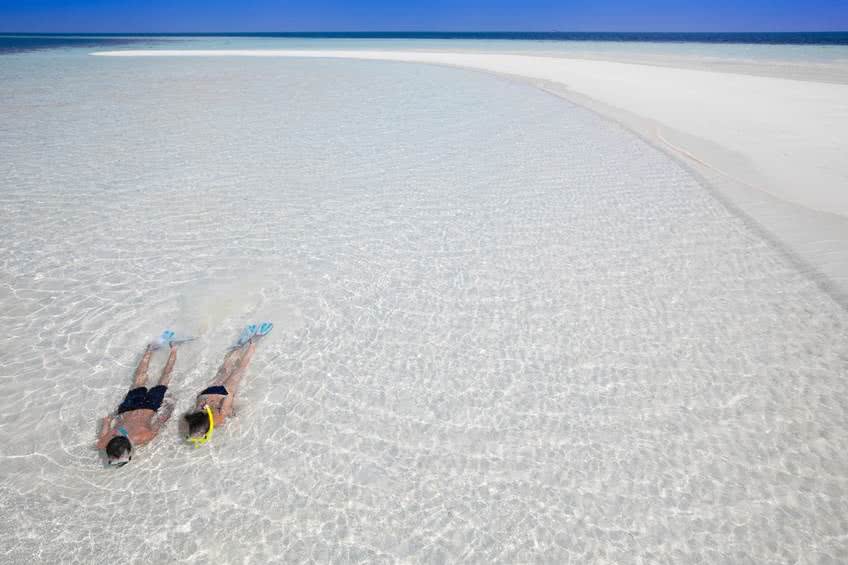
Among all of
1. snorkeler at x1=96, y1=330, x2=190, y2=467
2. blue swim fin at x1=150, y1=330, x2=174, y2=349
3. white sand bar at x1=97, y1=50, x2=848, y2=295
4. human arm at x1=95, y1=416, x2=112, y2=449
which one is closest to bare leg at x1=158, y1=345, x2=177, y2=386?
snorkeler at x1=96, y1=330, x2=190, y2=467

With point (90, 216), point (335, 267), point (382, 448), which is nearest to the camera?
point (382, 448)

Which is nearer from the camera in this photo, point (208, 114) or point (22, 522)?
point (22, 522)

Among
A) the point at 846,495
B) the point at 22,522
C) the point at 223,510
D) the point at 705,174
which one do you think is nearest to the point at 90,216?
the point at 22,522

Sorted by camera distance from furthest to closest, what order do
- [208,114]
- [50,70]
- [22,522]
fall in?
[50,70] → [208,114] → [22,522]

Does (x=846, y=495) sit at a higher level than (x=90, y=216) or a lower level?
lower

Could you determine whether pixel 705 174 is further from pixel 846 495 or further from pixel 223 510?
pixel 223 510

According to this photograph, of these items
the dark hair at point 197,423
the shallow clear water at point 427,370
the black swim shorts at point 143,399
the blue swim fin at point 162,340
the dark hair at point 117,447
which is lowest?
the shallow clear water at point 427,370

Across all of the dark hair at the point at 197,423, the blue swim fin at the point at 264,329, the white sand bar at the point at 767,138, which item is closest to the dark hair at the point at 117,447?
the dark hair at the point at 197,423

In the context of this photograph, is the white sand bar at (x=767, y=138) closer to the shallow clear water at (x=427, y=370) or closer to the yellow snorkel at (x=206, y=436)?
the shallow clear water at (x=427, y=370)
